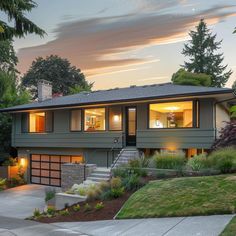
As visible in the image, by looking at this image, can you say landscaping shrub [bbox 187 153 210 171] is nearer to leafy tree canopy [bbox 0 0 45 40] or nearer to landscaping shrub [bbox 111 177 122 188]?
landscaping shrub [bbox 111 177 122 188]

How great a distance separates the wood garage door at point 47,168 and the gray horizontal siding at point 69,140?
1005 millimetres

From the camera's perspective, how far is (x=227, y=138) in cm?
1598

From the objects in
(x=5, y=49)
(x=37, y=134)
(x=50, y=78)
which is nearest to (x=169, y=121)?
(x=37, y=134)

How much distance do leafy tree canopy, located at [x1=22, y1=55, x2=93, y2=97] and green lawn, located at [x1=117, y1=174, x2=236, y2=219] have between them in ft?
137

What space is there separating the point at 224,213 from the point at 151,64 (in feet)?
63.0

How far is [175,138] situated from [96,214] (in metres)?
8.30

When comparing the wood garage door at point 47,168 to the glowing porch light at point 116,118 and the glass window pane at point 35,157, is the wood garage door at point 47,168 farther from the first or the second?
the glowing porch light at point 116,118

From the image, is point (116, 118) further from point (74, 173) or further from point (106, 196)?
point (106, 196)

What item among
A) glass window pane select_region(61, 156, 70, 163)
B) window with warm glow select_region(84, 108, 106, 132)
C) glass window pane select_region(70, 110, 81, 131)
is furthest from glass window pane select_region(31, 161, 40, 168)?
window with warm glow select_region(84, 108, 106, 132)

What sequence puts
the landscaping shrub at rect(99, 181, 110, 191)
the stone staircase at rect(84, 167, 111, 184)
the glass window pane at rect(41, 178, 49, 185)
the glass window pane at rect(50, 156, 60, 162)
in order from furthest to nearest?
the glass window pane at rect(41, 178, 49, 185) < the glass window pane at rect(50, 156, 60, 162) < the stone staircase at rect(84, 167, 111, 184) < the landscaping shrub at rect(99, 181, 110, 191)

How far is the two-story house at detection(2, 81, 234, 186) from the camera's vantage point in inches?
692

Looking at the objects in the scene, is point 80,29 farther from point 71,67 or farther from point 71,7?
point 71,67

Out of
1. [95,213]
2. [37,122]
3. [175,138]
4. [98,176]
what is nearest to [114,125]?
[175,138]

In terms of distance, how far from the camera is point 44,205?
55.5 feet
